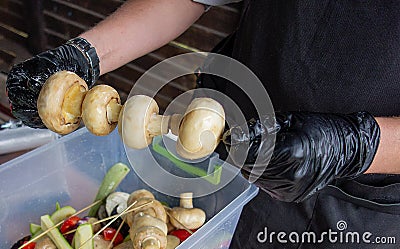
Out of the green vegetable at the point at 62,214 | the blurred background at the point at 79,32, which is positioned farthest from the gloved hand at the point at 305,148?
the blurred background at the point at 79,32

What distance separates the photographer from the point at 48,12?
106 inches

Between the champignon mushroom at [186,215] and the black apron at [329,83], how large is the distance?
0.48ft

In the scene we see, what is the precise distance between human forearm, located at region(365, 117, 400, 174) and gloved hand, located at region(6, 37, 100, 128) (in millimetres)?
567

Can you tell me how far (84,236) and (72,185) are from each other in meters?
0.21

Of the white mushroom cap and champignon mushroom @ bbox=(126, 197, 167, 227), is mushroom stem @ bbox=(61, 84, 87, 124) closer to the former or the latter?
the white mushroom cap

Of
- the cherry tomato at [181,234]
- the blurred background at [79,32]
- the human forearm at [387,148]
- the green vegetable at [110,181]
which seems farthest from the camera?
the blurred background at [79,32]

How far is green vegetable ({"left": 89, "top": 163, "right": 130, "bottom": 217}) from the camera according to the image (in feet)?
3.65

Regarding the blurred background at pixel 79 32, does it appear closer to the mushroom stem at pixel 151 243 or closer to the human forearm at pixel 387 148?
the mushroom stem at pixel 151 243

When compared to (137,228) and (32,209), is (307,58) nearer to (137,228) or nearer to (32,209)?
(137,228)

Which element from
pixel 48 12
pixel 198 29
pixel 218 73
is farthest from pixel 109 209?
pixel 48 12

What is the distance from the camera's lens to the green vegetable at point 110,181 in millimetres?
1112

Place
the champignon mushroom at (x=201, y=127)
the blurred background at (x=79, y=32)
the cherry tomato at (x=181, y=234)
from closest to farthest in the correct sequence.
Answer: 1. the champignon mushroom at (x=201, y=127)
2. the cherry tomato at (x=181, y=234)
3. the blurred background at (x=79, y=32)

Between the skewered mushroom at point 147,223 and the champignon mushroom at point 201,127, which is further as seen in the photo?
the skewered mushroom at point 147,223

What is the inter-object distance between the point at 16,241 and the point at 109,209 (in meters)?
0.22
